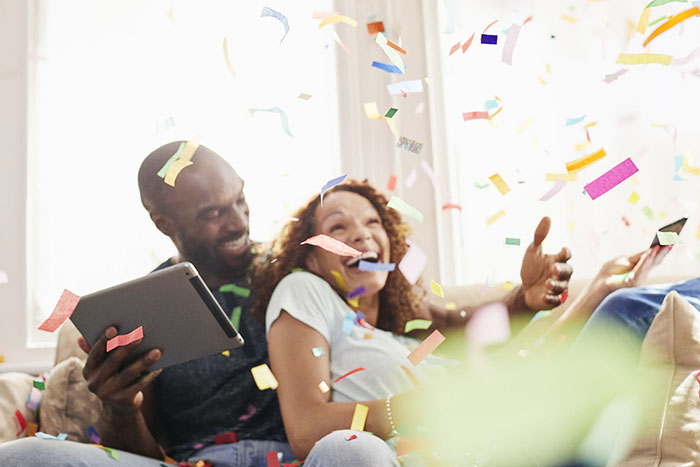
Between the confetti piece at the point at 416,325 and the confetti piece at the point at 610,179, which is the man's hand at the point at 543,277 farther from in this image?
the confetti piece at the point at 610,179

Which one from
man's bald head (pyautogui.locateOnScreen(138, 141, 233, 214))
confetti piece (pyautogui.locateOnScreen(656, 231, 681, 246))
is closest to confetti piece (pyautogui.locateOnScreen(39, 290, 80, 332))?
man's bald head (pyautogui.locateOnScreen(138, 141, 233, 214))

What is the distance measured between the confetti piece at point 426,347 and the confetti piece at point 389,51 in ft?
2.96

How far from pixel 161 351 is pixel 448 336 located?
667 millimetres

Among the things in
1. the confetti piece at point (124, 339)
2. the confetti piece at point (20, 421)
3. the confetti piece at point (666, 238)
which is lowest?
the confetti piece at point (20, 421)

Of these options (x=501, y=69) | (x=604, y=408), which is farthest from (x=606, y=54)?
(x=604, y=408)

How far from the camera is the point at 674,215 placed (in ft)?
6.48

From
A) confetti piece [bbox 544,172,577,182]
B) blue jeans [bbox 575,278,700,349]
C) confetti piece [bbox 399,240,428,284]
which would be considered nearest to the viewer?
blue jeans [bbox 575,278,700,349]

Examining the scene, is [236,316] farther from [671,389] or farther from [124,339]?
[671,389]

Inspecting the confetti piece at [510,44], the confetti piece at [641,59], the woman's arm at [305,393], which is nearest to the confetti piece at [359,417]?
the woman's arm at [305,393]

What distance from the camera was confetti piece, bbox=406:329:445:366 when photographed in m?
1.43

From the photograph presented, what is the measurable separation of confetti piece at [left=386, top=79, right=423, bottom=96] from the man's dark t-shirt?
92 centimetres

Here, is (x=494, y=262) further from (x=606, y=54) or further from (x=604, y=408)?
(x=604, y=408)

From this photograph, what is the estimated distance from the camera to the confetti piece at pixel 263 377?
1.53 meters

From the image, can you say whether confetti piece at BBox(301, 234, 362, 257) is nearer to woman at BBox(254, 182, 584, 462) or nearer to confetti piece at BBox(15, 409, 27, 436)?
→ woman at BBox(254, 182, 584, 462)
